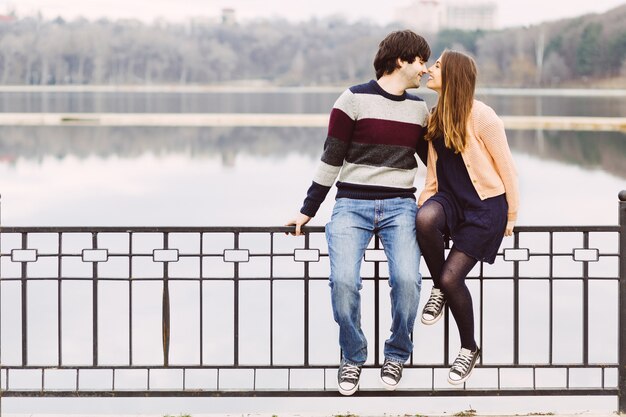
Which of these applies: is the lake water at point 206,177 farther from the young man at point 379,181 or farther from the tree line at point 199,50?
the tree line at point 199,50

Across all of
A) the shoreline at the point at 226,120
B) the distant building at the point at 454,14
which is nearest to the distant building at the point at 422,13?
the distant building at the point at 454,14

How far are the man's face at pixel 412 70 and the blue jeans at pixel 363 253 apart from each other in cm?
52

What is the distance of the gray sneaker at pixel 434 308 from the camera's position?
4.46 meters

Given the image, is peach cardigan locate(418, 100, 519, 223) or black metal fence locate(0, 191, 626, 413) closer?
peach cardigan locate(418, 100, 519, 223)

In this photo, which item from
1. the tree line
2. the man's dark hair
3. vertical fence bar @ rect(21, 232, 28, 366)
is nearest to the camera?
the man's dark hair

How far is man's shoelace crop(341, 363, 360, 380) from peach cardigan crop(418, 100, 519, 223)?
956 mm

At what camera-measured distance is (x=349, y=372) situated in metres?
4.50

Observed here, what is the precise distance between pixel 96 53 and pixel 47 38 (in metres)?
6.70

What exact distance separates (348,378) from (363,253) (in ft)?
1.88

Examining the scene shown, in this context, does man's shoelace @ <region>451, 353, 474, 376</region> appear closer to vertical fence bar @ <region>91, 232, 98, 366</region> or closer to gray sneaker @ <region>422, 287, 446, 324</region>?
gray sneaker @ <region>422, 287, 446, 324</region>

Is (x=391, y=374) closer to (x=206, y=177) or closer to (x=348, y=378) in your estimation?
(x=348, y=378)

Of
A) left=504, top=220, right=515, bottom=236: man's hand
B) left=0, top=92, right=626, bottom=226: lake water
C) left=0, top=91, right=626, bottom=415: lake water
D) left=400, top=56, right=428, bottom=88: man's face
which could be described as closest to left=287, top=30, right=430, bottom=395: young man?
left=400, top=56, right=428, bottom=88: man's face

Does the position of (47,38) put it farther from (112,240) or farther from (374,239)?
(374,239)

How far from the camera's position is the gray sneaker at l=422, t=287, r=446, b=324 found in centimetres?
446
